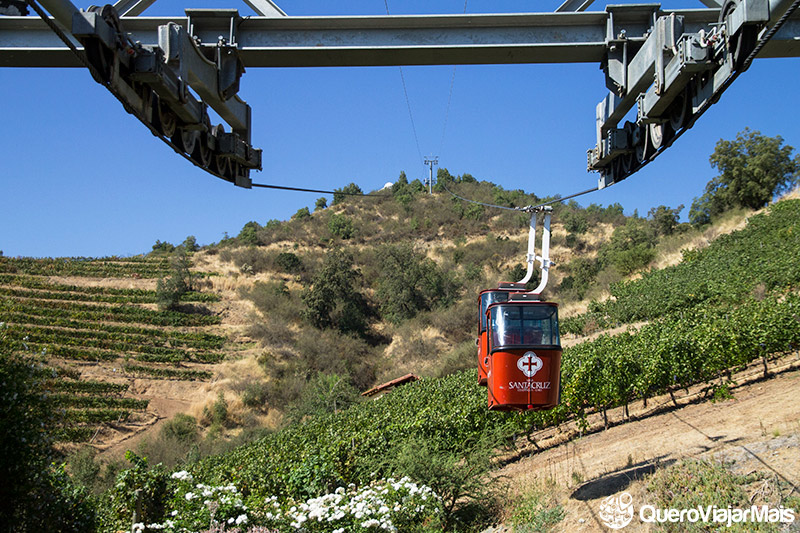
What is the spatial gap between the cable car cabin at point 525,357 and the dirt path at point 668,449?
1.84 m

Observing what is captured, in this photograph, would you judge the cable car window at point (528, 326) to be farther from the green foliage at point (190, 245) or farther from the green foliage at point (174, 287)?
the green foliage at point (190, 245)

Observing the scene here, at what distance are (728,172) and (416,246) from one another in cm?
3975

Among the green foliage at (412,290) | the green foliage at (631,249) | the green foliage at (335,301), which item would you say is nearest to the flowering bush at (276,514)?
the green foliage at (631,249)

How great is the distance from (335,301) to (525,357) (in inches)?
1966

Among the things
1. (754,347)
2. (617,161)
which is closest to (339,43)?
(617,161)

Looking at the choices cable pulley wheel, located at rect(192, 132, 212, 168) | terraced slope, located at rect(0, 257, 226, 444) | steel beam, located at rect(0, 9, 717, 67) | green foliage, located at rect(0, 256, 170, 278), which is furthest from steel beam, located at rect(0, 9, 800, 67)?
green foliage, located at rect(0, 256, 170, 278)

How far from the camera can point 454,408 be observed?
658 inches

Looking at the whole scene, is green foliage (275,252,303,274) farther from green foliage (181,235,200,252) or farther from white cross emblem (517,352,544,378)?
white cross emblem (517,352,544,378)

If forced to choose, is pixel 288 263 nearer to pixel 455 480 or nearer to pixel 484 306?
pixel 484 306

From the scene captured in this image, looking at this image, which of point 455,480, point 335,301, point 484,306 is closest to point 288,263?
point 335,301

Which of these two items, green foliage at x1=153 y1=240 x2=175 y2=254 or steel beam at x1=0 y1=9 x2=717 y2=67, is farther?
green foliage at x1=153 y1=240 x2=175 y2=254

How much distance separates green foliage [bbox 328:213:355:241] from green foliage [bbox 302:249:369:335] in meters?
20.6

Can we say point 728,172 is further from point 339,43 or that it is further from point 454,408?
point 339,43

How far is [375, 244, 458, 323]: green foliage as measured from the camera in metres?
61.2
